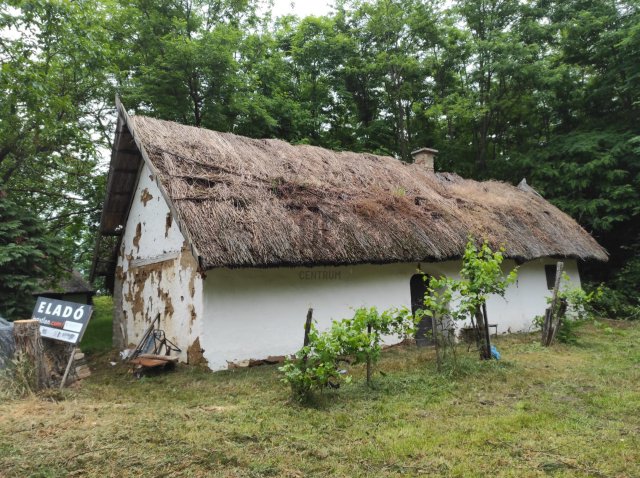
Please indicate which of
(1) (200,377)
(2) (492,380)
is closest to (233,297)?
(1) (200,377)

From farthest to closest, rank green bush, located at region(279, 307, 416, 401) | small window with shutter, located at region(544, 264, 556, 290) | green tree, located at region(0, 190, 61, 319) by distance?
small window with shutter, located at region(544, 264, 556, 290) < green tree, located at region(0, 190, 61, 319) < green bush, located at region(279, 307, 416, 401)

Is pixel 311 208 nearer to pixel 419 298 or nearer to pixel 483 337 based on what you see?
pixel 419 298

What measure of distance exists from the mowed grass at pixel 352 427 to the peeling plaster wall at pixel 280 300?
0.90m

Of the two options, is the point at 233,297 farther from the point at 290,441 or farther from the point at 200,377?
the point at 290,441

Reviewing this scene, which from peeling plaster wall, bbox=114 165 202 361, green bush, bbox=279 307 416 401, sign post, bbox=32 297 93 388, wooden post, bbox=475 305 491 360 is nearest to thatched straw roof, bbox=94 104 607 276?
peeling plaster wall, bbox=114 165 202 361

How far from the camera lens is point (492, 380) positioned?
5.62 metres

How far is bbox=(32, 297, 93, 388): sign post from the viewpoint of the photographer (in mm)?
5258

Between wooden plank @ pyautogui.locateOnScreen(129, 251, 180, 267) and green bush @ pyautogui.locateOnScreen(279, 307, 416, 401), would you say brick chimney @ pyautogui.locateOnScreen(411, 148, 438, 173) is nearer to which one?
wooden plank @ pyautogui.locateOnScreen(129, 251, 180, 267)

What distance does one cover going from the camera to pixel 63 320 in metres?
5.35

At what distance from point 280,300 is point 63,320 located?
3360 millimetres

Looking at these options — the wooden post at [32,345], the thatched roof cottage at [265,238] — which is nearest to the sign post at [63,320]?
the wooden post at [32,345]

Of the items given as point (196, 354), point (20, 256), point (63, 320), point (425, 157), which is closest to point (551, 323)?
point (196, 354)

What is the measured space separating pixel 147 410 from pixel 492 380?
429 cm

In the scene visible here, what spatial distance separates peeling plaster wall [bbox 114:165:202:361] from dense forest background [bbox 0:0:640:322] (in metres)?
1.51
